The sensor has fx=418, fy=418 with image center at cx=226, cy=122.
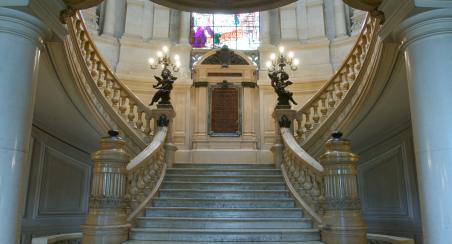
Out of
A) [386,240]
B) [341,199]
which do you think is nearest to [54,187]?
[341,199]

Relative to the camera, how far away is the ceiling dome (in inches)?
198

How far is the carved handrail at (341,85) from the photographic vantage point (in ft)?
21.6

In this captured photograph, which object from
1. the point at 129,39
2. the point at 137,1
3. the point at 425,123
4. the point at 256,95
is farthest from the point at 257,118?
the point at 425,123

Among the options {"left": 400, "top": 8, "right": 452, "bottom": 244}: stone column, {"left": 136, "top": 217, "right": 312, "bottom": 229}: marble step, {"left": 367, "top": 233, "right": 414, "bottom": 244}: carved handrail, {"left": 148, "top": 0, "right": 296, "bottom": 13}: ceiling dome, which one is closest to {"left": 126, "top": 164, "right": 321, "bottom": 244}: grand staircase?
{"left": 136, "top": 217, "right": 312, "bottom": 229}: marble step

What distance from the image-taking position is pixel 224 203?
6.46m

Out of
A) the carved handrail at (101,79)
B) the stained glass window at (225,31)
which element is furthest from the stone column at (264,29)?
the carved handrail at (101,79)

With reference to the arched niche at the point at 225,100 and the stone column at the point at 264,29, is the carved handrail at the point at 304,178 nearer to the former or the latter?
the arched niche at the point at 225,100

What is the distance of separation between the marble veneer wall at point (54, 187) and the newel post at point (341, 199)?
4880mm

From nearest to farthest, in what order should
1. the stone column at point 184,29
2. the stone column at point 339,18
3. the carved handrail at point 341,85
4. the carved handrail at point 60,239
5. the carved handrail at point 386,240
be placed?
the carved handrail at point 60,239, the carved handrail at point 386,240, the carved handrail at point 341,85, the stone column at point 339,18, the stone column at point 184,29

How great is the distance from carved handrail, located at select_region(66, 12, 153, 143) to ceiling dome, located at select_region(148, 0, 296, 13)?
1500 millimetres

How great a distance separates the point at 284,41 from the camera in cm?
1289

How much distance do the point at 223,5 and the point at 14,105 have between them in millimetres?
2910

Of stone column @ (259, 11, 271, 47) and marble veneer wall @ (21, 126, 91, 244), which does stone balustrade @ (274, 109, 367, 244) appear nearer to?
marble veneer wall @ (21, 126, 91, 244)

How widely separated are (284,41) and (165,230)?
8862 mm
